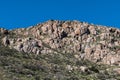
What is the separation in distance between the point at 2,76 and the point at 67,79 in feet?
111

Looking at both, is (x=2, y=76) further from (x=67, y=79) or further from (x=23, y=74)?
(x=67, y=79)

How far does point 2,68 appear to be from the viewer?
193m

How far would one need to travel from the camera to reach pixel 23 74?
196 metres

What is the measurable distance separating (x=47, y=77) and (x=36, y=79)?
8.58 m

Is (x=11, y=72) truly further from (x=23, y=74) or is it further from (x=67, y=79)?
(x=67, y=79)

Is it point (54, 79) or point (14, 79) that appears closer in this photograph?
point (14, 79)

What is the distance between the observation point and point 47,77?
19775 cm

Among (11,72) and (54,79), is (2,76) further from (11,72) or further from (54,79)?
(54,79)

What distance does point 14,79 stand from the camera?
17962 centimetres

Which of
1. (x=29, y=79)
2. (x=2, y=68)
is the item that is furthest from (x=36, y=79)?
(x=2, y=68)

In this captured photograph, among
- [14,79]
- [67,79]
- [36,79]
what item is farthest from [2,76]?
[67,79]

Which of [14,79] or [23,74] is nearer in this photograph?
[14,79]

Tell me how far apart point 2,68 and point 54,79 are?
24459mm

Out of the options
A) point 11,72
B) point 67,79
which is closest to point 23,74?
point 11,72
